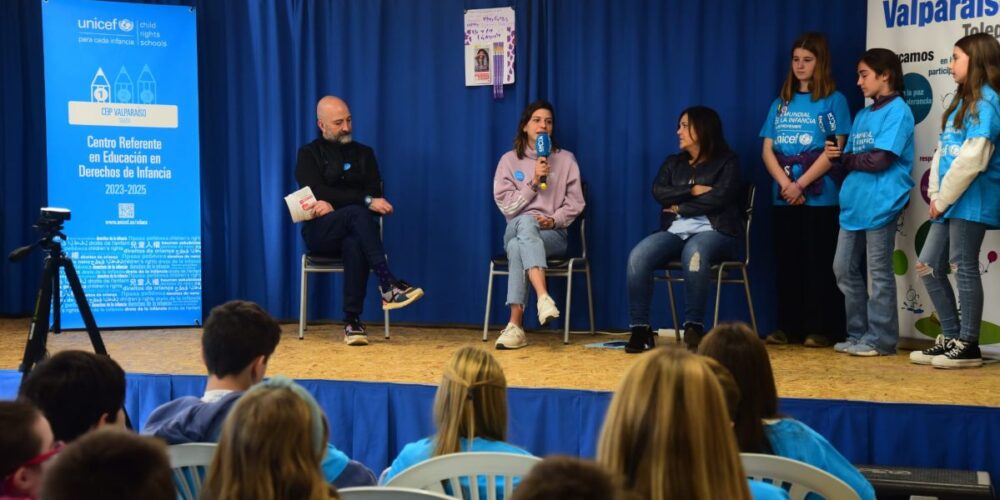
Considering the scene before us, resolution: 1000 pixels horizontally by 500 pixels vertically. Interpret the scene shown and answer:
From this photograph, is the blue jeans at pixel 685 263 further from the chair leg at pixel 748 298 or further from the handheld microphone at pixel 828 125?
the handheld microphone at pixel 828 125

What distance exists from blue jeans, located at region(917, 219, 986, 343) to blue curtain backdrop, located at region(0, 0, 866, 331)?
1.10m

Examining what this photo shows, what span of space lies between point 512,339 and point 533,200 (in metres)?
0.84

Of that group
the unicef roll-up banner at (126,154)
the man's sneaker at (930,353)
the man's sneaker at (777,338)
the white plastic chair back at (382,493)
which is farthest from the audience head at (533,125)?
the white plastic chair back at (382,493)

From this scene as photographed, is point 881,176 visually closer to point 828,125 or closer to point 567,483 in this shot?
point 828,125

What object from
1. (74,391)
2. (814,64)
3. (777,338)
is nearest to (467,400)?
(74,391)

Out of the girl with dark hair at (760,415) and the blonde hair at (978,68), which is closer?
the girl with dark hair at (760,415)

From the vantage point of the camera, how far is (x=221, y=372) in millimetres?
2307

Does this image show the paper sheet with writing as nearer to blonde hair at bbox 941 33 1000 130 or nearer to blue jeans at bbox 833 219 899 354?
blue jeans at bbox 833 219 899 354

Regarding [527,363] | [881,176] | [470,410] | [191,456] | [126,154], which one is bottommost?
[527,363]

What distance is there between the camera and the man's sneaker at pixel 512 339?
4.79 m

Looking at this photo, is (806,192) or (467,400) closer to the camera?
(467,400)

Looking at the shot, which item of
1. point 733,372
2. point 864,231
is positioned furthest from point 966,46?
point 733,372

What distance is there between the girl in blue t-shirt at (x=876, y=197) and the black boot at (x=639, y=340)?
892mm

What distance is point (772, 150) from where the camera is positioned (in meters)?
4.91
